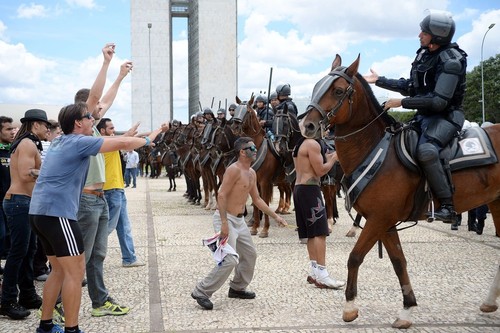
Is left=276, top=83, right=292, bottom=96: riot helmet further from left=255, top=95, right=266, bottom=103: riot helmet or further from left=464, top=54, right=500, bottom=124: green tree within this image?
left=464, top=54, right=500, bottom=124: green tree

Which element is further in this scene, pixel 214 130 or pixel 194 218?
pixel 214 130

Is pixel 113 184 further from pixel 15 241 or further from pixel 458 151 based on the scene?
pixel 458 151

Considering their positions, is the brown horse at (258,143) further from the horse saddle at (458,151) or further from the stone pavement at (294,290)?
the horse saddle at (458,151)

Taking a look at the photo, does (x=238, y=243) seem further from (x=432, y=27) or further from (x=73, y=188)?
(x=432, y=27)

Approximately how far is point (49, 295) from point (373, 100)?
3.73m

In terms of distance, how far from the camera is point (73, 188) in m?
5.07

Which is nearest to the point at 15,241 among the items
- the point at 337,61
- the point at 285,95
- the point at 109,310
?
the point at 109,310

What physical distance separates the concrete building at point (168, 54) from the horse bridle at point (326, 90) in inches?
2575

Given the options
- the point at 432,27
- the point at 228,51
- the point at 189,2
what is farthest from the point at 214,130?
the point at 189,2

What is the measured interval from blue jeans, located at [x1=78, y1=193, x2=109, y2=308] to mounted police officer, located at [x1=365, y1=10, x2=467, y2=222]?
3.23 m

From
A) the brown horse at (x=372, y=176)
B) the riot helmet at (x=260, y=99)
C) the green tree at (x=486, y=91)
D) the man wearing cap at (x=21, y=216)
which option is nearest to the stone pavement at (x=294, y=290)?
the man wearing cap at (x=21, y=216)

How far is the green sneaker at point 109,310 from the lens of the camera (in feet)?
20.3

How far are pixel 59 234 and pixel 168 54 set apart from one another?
69260 mm

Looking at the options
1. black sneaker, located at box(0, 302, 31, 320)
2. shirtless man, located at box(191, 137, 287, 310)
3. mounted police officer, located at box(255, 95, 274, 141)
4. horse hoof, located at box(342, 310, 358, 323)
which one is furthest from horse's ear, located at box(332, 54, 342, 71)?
mounted police officer, located at box(255, 95, 274, 141)
